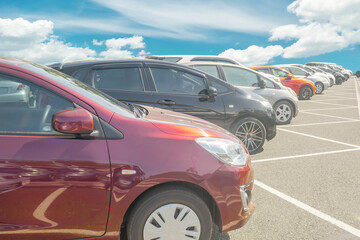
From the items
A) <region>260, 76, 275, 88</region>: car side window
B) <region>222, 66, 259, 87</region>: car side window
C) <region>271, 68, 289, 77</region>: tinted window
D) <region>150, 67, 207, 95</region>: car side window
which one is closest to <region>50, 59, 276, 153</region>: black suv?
<region>150, 67, 207, 95</region>: car side window

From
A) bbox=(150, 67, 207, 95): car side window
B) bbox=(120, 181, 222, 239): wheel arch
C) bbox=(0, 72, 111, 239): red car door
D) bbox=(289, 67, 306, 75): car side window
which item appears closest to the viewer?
bbox=(0, 72, 111, 239): red car door

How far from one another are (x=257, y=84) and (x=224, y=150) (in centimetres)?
648

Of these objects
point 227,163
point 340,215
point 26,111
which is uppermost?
point 26,111

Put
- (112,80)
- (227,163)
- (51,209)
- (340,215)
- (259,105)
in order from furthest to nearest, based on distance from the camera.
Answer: (259,105) < (112,80) < (340,215) < (227,163) < (51,209)

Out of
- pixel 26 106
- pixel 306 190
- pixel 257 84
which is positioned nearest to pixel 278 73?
pixel 257 84

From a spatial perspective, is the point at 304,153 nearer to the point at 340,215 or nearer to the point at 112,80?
the point at 340,215

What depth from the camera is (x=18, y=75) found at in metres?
2.10

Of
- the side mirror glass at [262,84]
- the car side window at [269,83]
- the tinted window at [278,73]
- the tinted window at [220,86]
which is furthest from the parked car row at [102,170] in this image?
the tinted window at [278,73]

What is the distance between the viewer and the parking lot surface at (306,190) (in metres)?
2.96

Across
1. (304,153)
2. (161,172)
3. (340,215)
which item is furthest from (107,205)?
(304,153)

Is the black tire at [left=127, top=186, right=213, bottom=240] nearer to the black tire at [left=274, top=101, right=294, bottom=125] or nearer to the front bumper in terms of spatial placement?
the front bumper

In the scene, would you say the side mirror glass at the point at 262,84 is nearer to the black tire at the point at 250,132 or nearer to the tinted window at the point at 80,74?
the black tire at the point at 250,132

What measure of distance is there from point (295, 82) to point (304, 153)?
10545 mm

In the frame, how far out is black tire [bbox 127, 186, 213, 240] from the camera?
6.97ft
